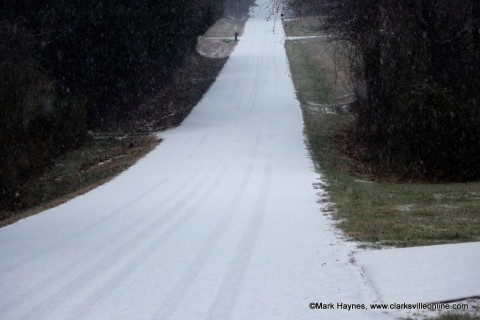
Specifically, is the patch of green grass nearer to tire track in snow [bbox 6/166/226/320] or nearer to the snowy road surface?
the snowy road surface

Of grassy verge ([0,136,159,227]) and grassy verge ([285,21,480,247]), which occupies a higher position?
grassy verge ([285,21,480,247])

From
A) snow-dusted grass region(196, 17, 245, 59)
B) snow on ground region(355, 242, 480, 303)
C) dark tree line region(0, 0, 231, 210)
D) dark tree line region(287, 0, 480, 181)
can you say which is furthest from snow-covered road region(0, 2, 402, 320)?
snow-dusted grass region(196, 17, 245, 59)

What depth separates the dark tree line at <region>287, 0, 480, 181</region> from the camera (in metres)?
16.5

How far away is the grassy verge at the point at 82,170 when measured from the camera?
18127 mm

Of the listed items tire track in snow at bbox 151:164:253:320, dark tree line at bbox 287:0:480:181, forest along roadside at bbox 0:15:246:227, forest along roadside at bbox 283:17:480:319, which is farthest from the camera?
forest along roadside at bbox 0:15:246:227

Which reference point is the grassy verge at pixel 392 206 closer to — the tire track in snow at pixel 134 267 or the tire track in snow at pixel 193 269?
the tire track in snow at pixel 193 269

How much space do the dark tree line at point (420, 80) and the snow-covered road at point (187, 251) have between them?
282 cm

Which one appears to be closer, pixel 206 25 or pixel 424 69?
pixel 424 69

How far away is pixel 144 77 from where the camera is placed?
1287 inches

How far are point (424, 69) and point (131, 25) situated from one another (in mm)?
16210

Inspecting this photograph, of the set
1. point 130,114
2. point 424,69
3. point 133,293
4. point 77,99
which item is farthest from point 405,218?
point 130,114

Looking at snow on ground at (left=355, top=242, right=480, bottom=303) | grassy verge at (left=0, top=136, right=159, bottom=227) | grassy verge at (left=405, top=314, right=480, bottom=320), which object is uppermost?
grassy verge at (left=405, top=314, right=480, bottom=320)

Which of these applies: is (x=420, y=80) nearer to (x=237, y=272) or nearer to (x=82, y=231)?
(x=82, y=231)

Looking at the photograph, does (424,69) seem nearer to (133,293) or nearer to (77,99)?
(133,293)
